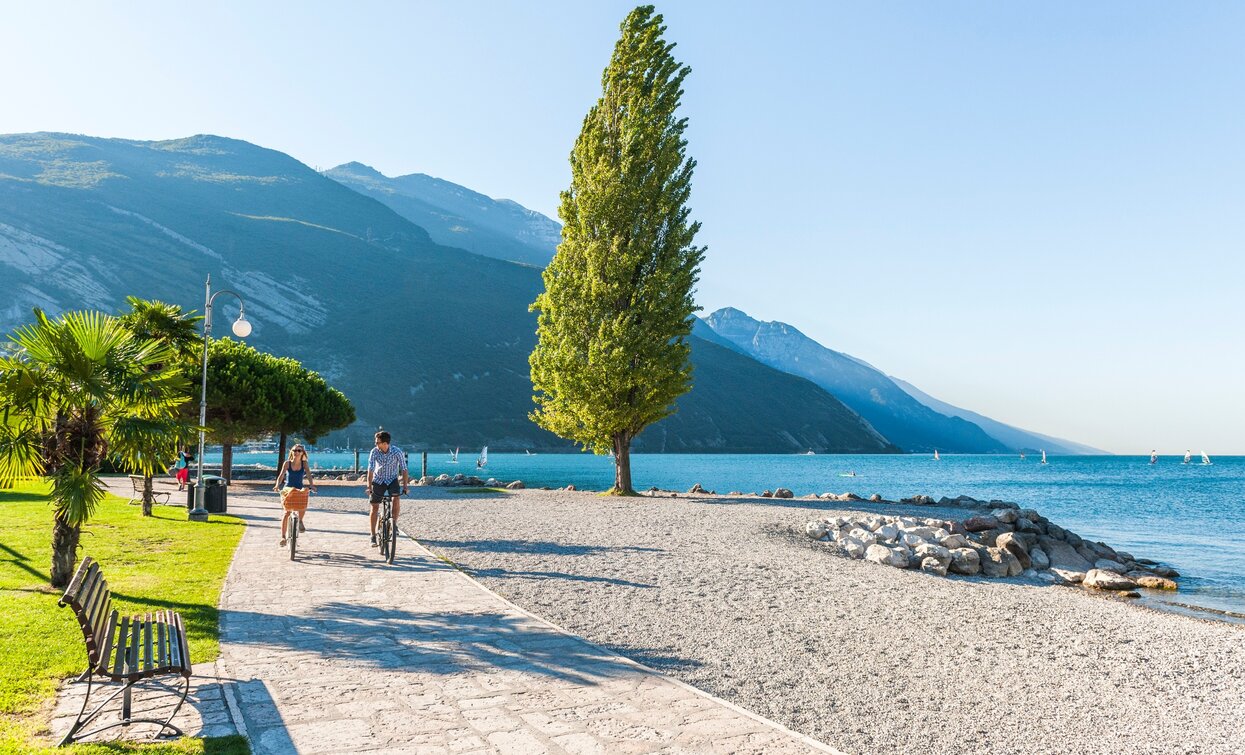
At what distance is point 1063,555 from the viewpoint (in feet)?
75.6

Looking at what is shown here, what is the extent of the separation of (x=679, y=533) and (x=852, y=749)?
44.4ft

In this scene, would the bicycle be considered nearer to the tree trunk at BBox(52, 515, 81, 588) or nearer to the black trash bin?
the tree trunk at BBox(52, 515, 81, 588)

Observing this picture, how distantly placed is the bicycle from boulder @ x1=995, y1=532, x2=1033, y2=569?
14656mm

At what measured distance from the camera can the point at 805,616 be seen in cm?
1020

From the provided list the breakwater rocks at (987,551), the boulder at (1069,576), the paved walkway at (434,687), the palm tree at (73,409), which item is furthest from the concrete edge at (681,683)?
the boulder at (1069,576)

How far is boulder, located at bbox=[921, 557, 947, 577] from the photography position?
1576cm

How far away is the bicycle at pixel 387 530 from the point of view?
44.1 feet

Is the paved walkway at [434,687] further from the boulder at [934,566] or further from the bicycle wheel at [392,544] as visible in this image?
the boulder at [934,566]

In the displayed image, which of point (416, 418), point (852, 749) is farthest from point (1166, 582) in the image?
point (416, 418)

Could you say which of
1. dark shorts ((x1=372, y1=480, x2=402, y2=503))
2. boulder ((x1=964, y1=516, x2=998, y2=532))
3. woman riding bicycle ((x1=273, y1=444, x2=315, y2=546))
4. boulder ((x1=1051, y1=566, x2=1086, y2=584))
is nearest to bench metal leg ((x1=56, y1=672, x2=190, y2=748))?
dark shorts ((x1=372, y1=480, x2=402, y2=503))

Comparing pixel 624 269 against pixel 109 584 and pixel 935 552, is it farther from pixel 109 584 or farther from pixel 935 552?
pixel 109 584

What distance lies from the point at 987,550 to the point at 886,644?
10.7 meters

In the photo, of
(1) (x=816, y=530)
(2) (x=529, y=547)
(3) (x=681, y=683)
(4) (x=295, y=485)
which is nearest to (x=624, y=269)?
(1) (x=816, y=530)

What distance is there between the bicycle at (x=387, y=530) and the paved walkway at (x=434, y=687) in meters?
2.60
